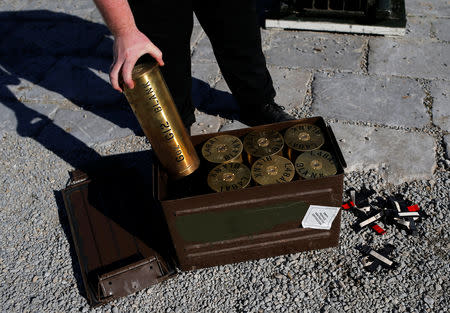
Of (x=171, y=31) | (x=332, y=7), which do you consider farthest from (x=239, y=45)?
(x=332, y=7)

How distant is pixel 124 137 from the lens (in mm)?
3244

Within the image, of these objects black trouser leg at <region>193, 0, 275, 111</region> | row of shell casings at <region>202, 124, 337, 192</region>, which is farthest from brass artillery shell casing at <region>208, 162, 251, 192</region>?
black trouser leg at <region>193, 0, 275, 111</region>

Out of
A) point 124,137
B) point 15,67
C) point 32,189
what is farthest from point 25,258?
point 15,67

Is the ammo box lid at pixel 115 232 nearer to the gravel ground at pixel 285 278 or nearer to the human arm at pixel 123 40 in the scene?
the gravel ground at pixel 285 278

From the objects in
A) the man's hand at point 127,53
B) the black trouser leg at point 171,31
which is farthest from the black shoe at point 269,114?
the man's hand at point 127,53

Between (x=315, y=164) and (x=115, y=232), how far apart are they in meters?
A: 1.25

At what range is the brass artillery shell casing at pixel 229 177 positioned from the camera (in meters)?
2.02

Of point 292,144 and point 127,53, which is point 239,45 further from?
point 127,53

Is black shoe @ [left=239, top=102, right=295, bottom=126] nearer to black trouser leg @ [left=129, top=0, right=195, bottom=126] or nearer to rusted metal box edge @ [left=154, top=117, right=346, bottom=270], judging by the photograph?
black trouser leg @ [left=129, top=0, right=195, bottom=126]

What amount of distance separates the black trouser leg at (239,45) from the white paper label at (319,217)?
111 cm

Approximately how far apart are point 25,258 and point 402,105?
2.87 metres

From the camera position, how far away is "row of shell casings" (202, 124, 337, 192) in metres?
2.04

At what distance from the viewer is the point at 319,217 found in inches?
84.5

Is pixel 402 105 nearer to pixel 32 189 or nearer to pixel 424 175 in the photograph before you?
pixel 424 175
